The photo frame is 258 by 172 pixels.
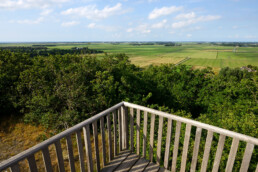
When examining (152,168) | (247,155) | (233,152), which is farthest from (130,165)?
(247,155)

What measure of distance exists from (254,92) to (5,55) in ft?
48.6

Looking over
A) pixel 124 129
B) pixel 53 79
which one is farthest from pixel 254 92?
pixel 53 79

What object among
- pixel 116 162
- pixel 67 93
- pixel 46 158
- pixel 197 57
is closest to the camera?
pixel 46 158

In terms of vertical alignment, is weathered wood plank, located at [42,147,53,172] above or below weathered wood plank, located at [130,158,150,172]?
above

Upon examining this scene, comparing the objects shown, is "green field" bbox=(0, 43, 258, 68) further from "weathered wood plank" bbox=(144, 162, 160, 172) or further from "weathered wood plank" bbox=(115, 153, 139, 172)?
"weathered wood plank" bbox=(144, 162, 160, 172)

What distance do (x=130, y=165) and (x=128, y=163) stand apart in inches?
2.2

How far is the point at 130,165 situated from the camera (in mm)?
2664

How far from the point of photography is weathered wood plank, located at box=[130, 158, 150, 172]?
258 cm

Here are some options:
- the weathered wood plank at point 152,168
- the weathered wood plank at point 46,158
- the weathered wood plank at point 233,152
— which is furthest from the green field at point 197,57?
the weathered wood plank at point 233,152

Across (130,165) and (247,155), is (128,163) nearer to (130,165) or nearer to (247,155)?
(130,165)

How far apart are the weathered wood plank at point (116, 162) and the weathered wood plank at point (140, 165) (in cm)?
27

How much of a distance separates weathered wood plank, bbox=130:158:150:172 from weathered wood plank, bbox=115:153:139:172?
0.06 meters

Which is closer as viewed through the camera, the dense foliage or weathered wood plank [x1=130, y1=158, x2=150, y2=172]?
weathered wood plank [x1=130, y1=158, x2=150, y2=172]

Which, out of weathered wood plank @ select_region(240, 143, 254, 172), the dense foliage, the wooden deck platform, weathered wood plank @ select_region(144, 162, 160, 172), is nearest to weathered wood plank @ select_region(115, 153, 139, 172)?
the wooden deck platform
